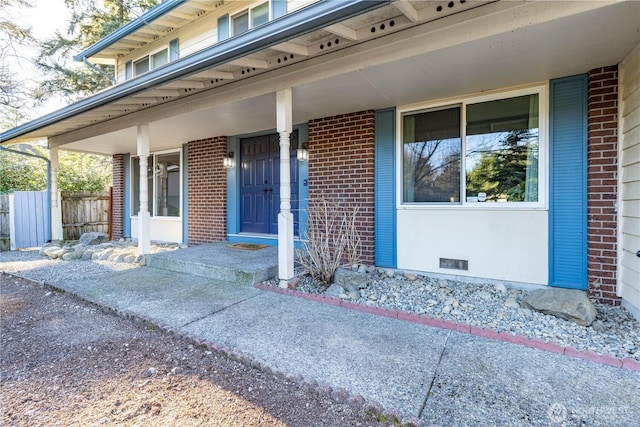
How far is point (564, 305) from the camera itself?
9.25 feet

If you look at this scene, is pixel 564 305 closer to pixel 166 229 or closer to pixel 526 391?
pixel 526 391

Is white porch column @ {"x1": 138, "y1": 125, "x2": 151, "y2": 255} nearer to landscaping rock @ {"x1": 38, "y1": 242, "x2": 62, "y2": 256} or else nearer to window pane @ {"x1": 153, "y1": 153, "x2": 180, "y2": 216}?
window pane @ {"x1": 153, "y1": 153, "x2": 180, "y2": 216}

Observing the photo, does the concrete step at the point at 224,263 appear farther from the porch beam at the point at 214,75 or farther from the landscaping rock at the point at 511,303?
the landscaping rock at the point at 511,303

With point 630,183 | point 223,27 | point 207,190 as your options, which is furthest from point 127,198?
point 630,183

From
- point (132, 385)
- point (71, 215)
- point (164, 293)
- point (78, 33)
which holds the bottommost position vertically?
point (132, 385)

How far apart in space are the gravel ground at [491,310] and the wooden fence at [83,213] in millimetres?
7403

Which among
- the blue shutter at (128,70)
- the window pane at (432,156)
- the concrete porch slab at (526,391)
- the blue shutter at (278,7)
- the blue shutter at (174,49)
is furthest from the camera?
the blue shutter at (128,70)

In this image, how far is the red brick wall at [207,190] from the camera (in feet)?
21.0

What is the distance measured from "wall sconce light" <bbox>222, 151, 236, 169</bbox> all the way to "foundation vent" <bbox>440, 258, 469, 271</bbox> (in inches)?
172

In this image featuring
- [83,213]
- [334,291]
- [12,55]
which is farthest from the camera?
[83,213]

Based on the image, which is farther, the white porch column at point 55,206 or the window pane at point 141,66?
the window pane at point 141,66

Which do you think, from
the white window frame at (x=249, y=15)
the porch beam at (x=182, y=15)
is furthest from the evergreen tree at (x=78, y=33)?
the white window frame at (x=249, y=15)

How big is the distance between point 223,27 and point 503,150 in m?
5.64

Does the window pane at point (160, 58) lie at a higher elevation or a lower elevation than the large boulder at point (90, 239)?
higher
